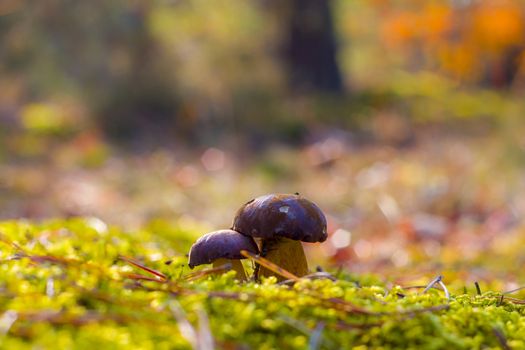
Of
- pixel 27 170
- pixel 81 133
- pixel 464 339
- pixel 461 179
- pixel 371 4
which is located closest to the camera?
pixel 464 339

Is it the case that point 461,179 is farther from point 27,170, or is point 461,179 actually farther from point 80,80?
point 80,80

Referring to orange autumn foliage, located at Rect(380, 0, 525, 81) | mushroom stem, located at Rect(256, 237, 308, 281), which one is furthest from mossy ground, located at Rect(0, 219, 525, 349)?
orange autumn foliage, located at Rect(380, 0, 525, 81)

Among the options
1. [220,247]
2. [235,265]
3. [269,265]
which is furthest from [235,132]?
[269,265]

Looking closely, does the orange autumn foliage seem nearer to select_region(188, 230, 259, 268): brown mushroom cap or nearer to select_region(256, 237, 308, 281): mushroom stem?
select_region(256, 237, 308, 281): mushroom stem

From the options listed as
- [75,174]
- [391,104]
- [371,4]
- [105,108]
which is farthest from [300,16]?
[371,4]

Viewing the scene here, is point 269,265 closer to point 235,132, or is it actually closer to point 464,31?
point 235,132

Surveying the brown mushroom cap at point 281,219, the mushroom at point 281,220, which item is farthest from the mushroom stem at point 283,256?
the brown mushroom cap at point 281,219
